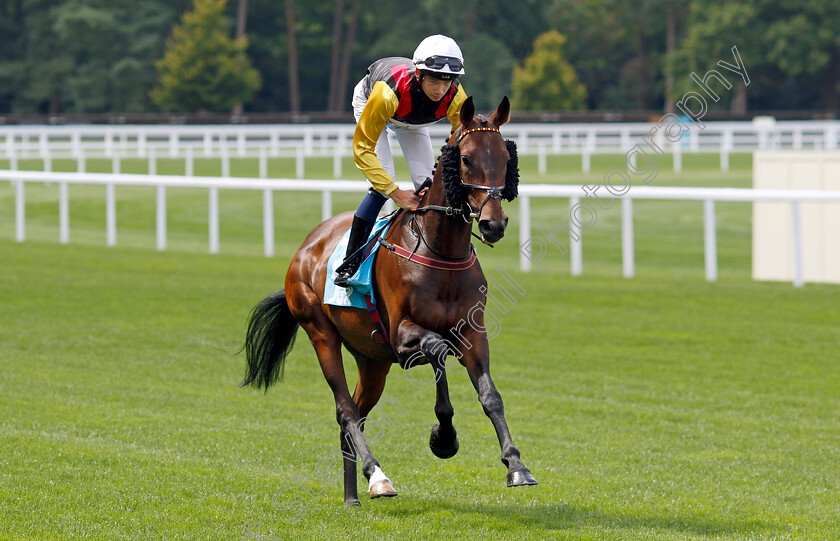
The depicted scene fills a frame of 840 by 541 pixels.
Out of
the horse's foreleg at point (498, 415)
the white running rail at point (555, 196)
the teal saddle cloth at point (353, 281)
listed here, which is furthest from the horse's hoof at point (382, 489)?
the white running rail at point (555, 196)

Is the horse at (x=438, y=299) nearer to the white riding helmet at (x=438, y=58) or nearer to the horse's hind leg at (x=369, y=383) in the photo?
the horse's hind leg at (x=369, y=383)

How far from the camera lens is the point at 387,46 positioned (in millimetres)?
53406

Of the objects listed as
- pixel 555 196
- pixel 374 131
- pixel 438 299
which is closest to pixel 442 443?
pixel 438 299

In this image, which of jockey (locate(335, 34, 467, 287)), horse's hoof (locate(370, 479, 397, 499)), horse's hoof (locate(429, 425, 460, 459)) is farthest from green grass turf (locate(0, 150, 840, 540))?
jockey (locate(335, 34, 467, 287))

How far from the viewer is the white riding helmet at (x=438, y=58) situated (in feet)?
15.9

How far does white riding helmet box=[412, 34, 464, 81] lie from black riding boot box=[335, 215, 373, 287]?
828 millimetres

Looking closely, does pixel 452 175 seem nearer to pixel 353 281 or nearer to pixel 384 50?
pixel 353 281

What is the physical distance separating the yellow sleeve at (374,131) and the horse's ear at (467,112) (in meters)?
0.47

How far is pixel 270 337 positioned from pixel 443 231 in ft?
5.46

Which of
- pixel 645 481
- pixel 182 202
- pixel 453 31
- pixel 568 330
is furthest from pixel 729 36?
pixel 645 481

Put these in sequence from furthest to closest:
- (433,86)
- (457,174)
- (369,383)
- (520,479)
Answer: (369,383)
(433,86)
(457,174)
(520,479)

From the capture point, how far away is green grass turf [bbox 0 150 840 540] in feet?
16.6

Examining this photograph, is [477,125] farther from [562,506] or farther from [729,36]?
[729,36]

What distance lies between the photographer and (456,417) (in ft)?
24.7
